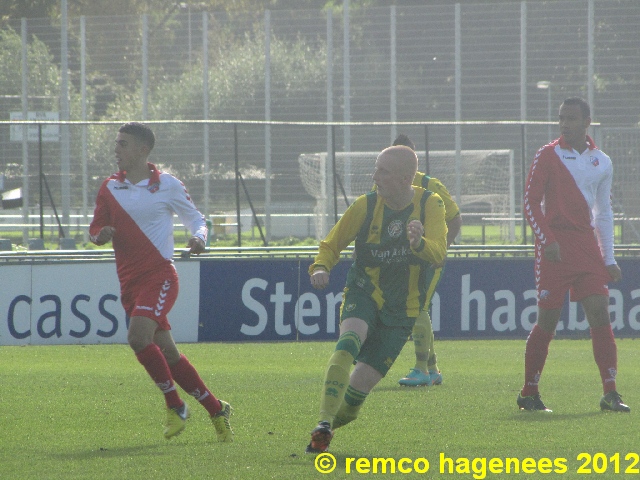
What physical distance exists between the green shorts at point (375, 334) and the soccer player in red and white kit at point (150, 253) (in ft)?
3.45

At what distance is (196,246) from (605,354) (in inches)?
121

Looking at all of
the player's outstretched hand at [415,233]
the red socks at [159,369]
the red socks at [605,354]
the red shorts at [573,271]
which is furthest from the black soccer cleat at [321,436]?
the red socks at [605,354]

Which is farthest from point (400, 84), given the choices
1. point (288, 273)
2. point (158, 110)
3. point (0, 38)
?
point (288, 273)

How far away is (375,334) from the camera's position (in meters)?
6.17

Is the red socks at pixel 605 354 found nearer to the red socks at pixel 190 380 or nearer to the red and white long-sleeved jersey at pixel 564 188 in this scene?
the red and white long-sleeved jersey at pixel 564 188

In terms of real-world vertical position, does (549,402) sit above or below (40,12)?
below

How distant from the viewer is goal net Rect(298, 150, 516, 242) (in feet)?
68.6

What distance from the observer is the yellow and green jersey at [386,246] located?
20.0 ft

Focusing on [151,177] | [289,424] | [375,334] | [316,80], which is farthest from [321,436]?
[316,80]

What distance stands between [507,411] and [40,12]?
38.0 meters

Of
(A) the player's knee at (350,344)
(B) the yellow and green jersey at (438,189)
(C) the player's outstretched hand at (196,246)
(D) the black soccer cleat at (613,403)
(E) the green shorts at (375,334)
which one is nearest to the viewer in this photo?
(A) the player's knee at (350,344)

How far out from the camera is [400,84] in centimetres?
2817

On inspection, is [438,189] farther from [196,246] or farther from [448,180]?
[448,180]

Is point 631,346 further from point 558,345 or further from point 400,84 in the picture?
point 400,84
